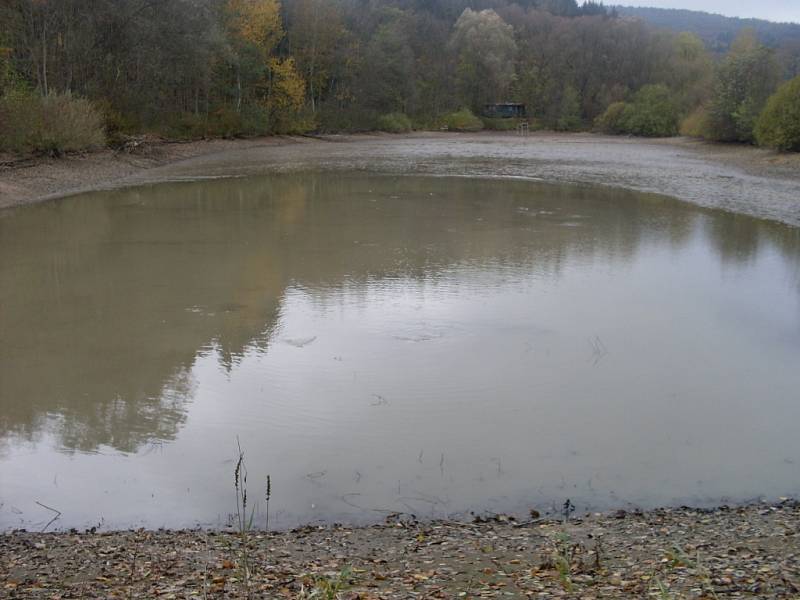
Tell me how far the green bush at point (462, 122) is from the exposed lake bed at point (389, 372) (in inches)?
2302

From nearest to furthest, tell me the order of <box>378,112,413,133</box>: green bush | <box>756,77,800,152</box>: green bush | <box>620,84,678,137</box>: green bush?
<box>756,77,800,152</box>: green bush, <box>378,112,413,133</box>: green bush, <box>620,84,678,137</box>: green bush

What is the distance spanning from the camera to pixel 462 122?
246 ft

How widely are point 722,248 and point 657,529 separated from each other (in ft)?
42.5

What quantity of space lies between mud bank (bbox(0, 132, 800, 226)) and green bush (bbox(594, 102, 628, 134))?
59.6ft

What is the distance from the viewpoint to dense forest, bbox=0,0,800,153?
32.3 m

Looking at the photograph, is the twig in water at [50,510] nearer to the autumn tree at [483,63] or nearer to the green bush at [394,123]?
the green bush at [394,123]

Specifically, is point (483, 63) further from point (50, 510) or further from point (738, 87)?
point (50, 510)

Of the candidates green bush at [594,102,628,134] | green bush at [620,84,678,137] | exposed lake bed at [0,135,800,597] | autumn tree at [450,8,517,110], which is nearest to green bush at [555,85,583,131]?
green bush at [594,102,628,134]

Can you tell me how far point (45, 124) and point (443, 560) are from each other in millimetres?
25595

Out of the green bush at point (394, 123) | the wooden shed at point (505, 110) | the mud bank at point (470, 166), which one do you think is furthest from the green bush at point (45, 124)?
the wooden shed at point (505, 110)

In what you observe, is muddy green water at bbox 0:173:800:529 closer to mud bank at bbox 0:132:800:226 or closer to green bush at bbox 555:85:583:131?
mud bank at bbox 0:132:800:226

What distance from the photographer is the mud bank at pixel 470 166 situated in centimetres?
2438

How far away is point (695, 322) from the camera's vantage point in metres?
11.1

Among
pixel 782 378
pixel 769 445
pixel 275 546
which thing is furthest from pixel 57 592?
pixel 782 378
